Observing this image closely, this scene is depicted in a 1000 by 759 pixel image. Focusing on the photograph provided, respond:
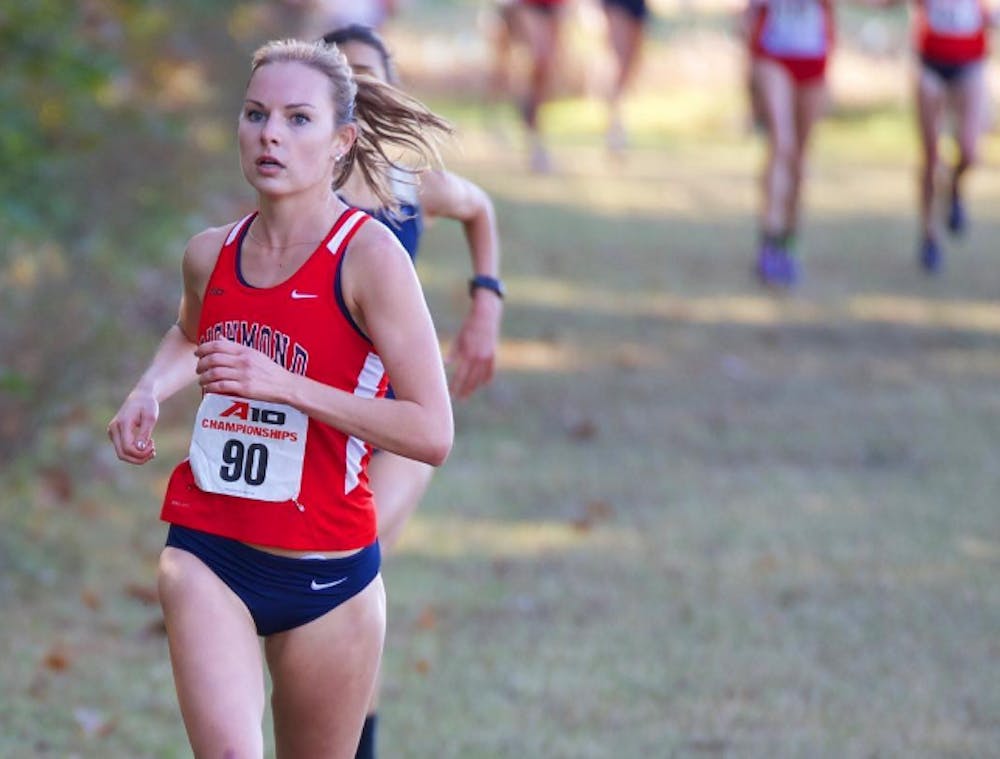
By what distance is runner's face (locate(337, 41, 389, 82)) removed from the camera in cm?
473

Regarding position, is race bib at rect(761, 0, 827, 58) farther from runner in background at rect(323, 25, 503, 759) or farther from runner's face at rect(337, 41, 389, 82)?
runner's face at rect(337, 41, 389, 82)

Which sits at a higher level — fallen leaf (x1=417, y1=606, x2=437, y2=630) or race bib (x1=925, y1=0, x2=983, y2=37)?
race bib (x1=925, y1=0, x2=983, y2=37)

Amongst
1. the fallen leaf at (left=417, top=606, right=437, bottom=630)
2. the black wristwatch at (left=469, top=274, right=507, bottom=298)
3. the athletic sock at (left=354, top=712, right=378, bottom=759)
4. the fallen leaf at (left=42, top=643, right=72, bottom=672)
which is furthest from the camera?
the fallen leaf at (left=417, top=606, right=437, bottom=630)

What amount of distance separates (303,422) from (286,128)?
0.52 m

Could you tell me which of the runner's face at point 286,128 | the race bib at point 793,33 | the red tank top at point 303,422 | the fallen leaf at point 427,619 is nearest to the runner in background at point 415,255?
the runner's face at point 286,128

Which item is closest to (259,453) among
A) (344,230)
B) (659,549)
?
(344,230)

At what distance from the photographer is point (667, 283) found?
13.7 meters

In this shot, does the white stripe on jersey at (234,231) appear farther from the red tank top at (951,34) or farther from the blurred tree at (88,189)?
the red tank top at (951,34)

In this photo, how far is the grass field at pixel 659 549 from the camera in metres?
5.62

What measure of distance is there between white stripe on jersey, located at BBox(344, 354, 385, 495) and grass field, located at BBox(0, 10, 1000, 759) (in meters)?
1.84

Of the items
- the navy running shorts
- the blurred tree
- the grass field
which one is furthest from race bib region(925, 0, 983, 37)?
the navy running shorts

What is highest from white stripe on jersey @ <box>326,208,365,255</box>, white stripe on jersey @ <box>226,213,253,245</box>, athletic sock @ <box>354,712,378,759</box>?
white stripe on jersey @ <box>326,208,365,255</box>

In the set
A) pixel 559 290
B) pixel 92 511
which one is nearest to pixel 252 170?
pixel 92 511

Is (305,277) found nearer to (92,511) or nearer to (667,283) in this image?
(92,511)
